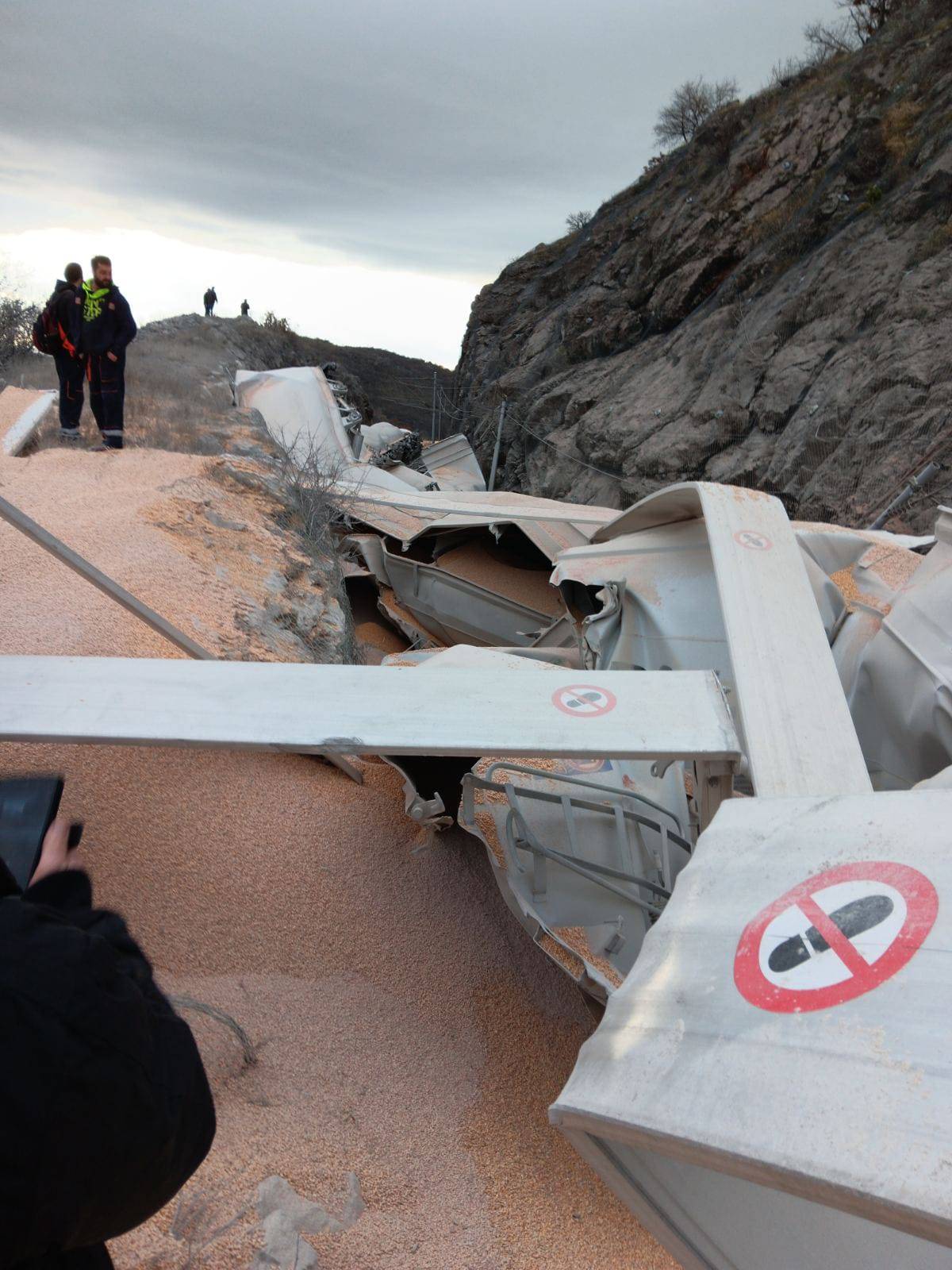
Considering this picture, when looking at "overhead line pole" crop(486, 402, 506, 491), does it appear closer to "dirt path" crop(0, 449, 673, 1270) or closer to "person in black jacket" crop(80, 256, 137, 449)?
"person in black jacket" crop(80, 256, 137, 449)

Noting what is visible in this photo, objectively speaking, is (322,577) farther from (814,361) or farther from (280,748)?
(814,361)

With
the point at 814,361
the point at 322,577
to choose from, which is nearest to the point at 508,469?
the point at 814,361

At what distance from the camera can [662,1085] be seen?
115 cm

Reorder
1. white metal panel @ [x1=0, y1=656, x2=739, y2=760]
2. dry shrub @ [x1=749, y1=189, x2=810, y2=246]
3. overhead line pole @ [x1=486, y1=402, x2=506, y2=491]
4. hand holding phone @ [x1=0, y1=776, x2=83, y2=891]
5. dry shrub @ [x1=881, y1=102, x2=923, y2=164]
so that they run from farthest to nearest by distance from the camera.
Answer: overhead line pole @ [x1=486, y1=402, x2=506, y2=491], dry shrub @ [x1=749, y1=189, x2=810, y2=246], dry shrub @ [x1=881, y1=102, x2=923, y2=164], white metal panel @ [x1=0, y1=656, x2=739, y2=760], hand holding phone @ [x1=0, y1=776, x2=83, y2=891]

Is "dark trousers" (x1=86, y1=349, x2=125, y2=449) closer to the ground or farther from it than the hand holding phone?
farther from it

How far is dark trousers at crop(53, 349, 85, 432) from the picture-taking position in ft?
24.8

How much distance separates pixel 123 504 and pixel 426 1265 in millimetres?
4856

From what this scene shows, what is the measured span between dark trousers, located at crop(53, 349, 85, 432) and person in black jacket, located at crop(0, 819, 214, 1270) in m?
7.63

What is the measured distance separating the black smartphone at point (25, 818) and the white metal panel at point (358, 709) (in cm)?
18

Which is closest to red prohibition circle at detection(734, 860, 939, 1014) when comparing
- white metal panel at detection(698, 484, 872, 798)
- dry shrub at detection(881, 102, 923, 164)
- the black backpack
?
white metal panel at detection(698, 484, 872, 798)

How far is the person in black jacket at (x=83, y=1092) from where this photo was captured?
0.88 m

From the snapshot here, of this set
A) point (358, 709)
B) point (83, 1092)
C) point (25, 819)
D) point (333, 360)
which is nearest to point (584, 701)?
point (358, 709)

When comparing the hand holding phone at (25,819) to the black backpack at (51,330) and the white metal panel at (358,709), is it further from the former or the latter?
the black backpack at (51,330)

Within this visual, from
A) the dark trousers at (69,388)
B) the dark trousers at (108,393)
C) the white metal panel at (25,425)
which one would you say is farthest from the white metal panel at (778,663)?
the dark trousers at (69,388)
